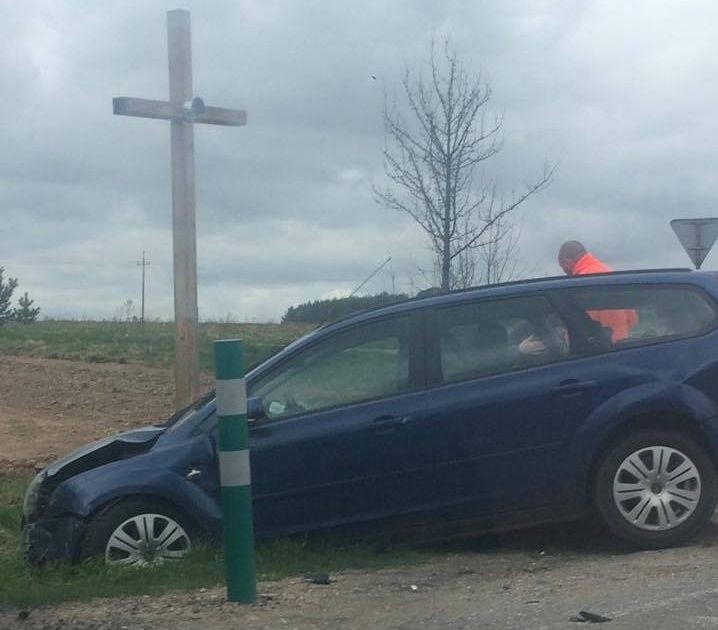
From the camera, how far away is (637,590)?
670 cm

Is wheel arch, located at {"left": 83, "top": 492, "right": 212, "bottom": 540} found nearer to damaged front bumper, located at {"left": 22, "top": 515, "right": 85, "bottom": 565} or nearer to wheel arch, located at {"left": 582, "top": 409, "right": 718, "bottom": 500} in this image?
damaged front bumper, located at {"left": 22, "top": 515, "right": 85, "bottom": 565}

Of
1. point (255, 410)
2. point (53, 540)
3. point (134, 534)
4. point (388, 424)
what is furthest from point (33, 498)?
point (388, 424)

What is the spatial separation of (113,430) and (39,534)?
242 inches

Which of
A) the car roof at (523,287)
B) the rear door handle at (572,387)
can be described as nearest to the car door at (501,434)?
the rear door handle at (572,387)

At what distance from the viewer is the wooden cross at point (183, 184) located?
10578 mm

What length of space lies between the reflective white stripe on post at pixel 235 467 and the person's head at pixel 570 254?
220 inches

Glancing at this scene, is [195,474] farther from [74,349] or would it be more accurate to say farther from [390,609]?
[74,349]

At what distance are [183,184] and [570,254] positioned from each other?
3.28 m

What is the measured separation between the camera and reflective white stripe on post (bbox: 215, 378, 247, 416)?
639 centimetres

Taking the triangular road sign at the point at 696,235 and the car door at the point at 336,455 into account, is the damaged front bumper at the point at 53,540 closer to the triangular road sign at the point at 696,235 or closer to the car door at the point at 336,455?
the car door at the point at 336,455

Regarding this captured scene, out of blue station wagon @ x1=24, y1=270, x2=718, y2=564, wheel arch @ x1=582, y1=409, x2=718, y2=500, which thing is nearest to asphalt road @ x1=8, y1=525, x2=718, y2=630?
blue station wagon @ x1=24, y1=270, x2=718, y2=564

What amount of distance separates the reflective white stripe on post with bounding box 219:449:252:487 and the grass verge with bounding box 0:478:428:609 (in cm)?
100

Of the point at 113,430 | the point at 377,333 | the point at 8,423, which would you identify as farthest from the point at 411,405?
the point at 8,423

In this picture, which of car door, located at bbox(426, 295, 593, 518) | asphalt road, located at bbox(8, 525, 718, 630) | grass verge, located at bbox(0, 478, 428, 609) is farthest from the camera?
car door, located at bbox(426, 295, 593, 518)
